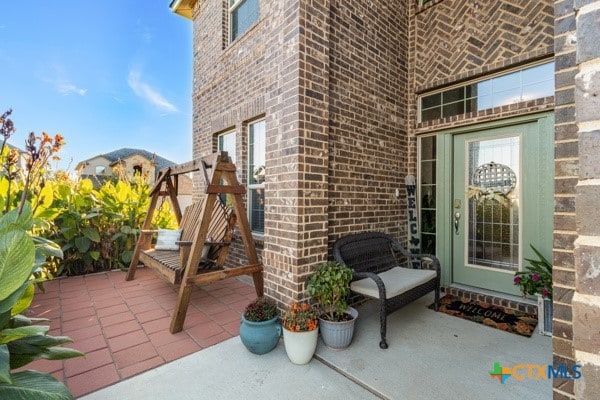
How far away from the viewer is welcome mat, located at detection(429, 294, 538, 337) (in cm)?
277

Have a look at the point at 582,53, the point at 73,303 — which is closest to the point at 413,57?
the point at 582,53

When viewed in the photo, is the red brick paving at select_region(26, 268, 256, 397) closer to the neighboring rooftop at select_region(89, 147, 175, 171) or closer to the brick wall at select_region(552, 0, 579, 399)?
the brick wall at select_region(552, 0, 579, 399)

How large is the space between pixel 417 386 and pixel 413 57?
419 centimetres

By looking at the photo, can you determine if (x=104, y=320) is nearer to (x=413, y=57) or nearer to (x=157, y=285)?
(x=157, y=285)

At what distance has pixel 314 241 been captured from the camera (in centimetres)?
274

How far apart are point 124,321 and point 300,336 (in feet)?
6.43

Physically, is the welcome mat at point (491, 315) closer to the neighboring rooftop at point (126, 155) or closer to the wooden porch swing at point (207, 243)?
the wooden porch swing at point (207, 243)

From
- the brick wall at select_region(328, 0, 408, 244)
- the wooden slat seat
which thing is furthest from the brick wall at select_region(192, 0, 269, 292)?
the brick wall at select_region(328, 0, 408, 244)

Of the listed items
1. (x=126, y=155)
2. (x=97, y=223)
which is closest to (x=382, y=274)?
(x=97, y=223)

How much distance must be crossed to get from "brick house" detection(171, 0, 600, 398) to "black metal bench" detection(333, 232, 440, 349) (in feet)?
0.59

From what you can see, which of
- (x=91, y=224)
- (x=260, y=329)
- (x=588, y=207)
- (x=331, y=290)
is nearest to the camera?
(x=588, y=207)

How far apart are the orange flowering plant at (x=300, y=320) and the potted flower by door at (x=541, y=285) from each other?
225 cm

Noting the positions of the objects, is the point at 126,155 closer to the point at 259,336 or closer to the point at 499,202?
the point at 259,336

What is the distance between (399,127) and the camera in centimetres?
395
